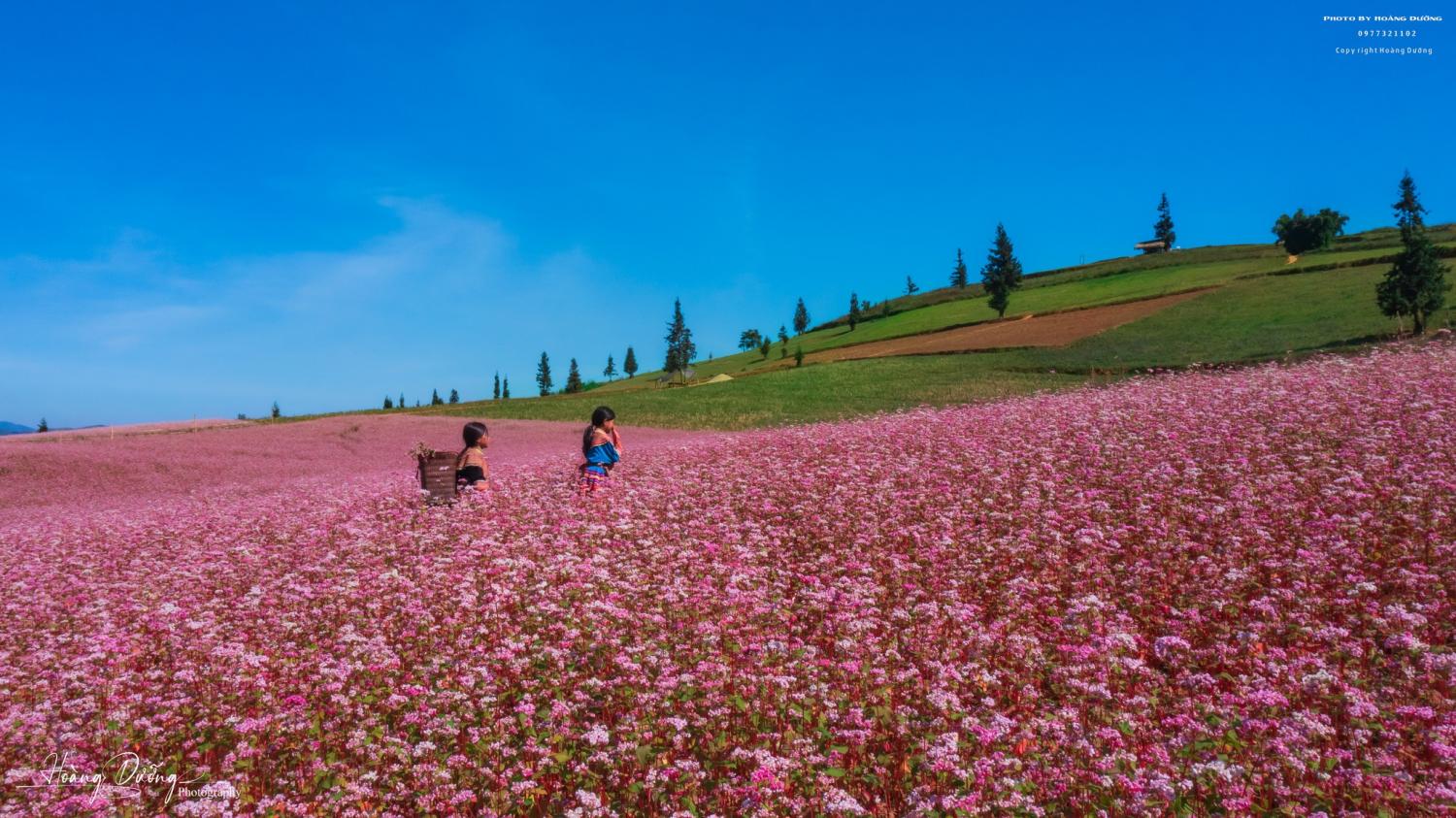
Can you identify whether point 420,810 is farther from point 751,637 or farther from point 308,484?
point 308,484

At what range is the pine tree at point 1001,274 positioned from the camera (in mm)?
96812

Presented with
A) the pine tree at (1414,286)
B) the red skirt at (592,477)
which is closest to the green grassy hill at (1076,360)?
the pine tree at (1414,286)

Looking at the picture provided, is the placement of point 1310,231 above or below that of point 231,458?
above

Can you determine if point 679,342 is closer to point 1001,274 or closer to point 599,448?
point 1001,274

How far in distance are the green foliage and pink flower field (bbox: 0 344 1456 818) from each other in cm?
12961

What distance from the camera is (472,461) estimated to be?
1496 cm

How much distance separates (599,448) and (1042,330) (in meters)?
58.5

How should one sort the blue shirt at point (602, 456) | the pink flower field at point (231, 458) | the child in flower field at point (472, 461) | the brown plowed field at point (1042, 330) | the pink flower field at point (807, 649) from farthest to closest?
the brown plowed field at point (1042, 330) → the pink flower field at point (231, 458) → the blue shirt at point (602, 456) → the child in flower field at point (472, 461) → the pink flower field at point (807, 649)

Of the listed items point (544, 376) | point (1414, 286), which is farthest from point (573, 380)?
point (1414, 286)

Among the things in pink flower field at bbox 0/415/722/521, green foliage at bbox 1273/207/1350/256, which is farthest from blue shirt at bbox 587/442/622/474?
green foliage at bbox 1273/207/1350/256

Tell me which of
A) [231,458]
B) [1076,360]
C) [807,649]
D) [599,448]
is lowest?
[807,649]

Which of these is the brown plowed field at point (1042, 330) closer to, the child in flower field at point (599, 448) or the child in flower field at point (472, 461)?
the child in flower field at point (599, 448)

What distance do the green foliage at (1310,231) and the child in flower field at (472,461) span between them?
132 m

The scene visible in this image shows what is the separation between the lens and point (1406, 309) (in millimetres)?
41781
